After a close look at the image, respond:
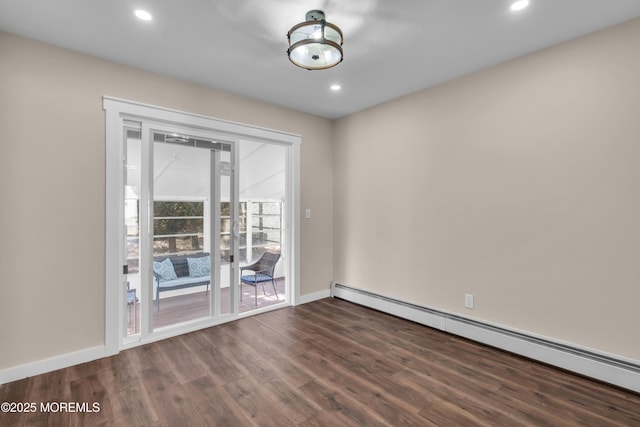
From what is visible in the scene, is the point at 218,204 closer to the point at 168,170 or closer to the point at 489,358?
the point at 168,170

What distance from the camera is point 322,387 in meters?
2.27

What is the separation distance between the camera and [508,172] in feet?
9.25

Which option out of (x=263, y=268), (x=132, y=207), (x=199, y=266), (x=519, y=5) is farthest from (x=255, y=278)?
(x=519, y=5)

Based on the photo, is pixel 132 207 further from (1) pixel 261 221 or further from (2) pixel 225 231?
(1) pixel 261 221

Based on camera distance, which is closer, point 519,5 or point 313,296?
point 519,5

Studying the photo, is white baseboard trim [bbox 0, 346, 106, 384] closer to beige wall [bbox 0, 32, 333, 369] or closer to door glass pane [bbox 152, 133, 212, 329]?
beige wall [bbox 0, 32, 333, 369]

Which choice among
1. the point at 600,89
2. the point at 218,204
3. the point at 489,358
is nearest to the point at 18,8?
the point at 218,204

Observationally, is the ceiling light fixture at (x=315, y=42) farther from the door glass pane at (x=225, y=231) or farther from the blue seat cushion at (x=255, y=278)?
the blue seat cushion at (x=255, y=278)

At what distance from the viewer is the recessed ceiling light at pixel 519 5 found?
2.02 m

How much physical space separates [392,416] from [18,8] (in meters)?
3.67

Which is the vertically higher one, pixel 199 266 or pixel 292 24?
pixel 292 24

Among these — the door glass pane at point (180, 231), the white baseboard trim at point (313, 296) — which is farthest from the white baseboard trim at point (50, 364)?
the white baseboard trim at point (313, 296)

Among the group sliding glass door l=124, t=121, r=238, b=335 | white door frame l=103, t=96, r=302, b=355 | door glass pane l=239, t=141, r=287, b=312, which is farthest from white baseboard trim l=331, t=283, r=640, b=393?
white door frame l=103, t=96, r=302, b=355

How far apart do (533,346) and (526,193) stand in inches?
52.1
